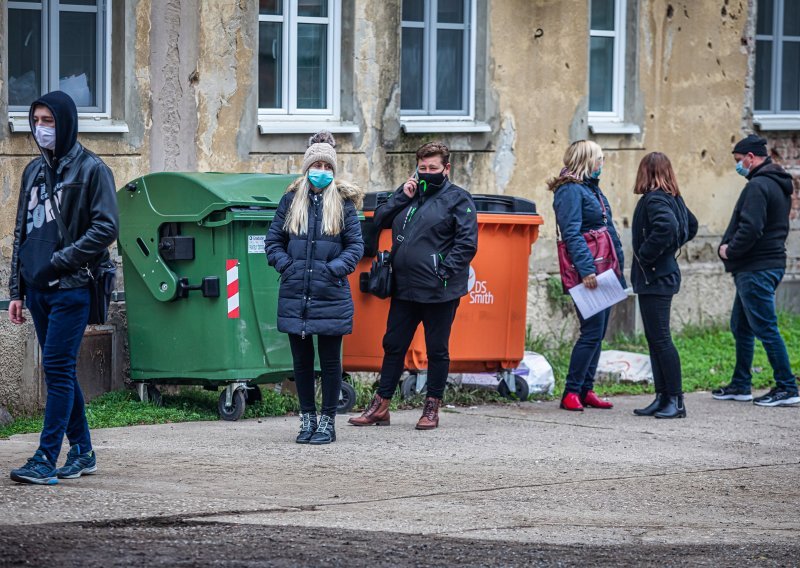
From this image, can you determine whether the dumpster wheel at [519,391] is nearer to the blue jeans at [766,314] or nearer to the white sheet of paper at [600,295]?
the white sheet of paper at [600,295]

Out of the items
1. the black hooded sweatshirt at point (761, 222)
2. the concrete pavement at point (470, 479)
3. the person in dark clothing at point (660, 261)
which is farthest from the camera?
the black hooded sweatshirt at point (761, 222)

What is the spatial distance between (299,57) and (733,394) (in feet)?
13.2

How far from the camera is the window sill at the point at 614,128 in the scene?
12812mm

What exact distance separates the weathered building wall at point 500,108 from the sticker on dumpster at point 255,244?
1611 mm

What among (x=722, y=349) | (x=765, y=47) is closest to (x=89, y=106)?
(x=722, y=349)

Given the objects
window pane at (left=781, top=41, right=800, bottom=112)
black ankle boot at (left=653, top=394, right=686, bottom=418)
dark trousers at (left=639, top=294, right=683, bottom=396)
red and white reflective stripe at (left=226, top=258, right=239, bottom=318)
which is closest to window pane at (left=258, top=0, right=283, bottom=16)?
red and white reflective stripe at (left=226, top=258, right=239, bottom=318)

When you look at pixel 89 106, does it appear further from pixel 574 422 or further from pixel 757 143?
pixel 757 143

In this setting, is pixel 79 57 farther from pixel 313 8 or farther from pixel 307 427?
pixel 307 427

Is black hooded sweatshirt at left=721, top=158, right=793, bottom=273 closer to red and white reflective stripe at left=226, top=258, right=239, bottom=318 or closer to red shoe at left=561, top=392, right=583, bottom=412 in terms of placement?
red shoe at left=561, top=392, right=583, bottom=412

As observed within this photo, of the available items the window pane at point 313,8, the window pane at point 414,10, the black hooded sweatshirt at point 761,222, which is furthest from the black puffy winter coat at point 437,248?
the window pane at point 414,10

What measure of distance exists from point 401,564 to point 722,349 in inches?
316

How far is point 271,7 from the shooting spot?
1130cm

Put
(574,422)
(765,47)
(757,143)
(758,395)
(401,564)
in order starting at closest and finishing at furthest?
(401,564) < (574,422) < (757,143) < (758,395) < (765,47)

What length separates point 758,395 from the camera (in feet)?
36.2
